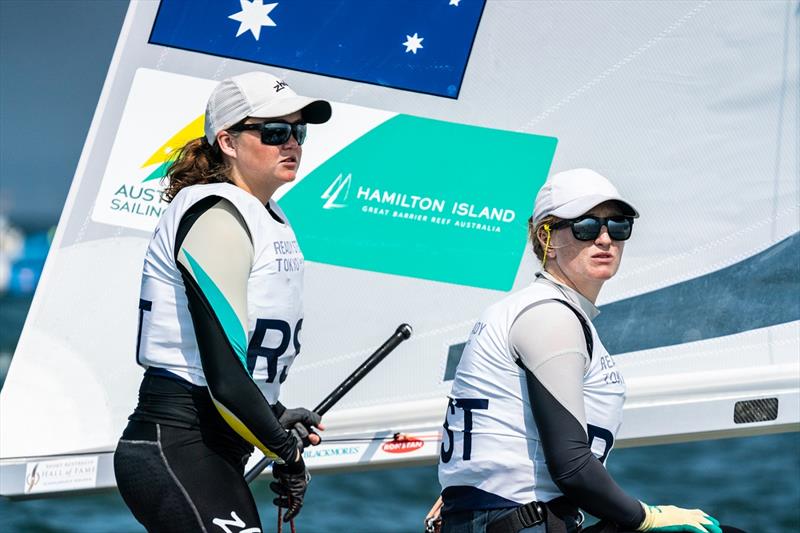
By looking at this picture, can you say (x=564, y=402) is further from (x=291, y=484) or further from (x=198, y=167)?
(x=198, y=167)

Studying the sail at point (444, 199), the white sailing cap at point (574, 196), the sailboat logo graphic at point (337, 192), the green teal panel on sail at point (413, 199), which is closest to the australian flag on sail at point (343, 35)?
the sail at point (444, 199)

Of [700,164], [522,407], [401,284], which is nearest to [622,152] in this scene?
[700,164]

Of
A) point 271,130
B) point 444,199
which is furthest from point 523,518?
point 444,199

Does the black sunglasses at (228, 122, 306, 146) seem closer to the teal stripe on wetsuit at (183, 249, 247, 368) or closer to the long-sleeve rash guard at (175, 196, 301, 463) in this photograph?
the long-sleeve rash guard at (175, 196, 301, 463)

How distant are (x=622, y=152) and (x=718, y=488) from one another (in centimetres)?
522

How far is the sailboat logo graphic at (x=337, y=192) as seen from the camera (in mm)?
3346

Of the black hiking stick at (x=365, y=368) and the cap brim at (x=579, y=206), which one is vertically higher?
the cap brim at (x=579, y=206)

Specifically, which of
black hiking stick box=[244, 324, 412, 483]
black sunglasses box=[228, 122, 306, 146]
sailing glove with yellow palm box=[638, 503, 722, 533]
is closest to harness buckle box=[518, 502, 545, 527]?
sailing glove with yellow palm box=[638, 503, 722, 533]

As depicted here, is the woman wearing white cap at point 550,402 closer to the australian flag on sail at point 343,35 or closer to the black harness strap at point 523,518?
the black harness strap at point 523,518

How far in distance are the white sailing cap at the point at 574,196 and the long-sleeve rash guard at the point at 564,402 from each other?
7.1 inches

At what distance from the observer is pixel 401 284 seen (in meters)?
3.37

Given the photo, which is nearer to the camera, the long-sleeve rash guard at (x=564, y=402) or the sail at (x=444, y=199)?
the long-sleeve rash guard at (x=564, y=402)

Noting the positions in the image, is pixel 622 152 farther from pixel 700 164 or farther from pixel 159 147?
pixel 159 147

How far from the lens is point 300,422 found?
7.82 ft
